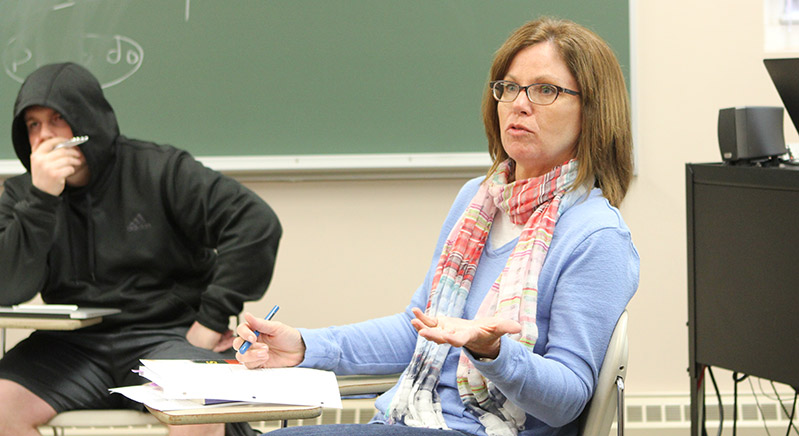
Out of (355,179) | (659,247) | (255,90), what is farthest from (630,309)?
(255,90)

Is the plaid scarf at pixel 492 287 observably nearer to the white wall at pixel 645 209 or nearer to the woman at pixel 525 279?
the woman at pixel 525 279

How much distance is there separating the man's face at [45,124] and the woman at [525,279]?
1275mm

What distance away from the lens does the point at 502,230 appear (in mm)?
1597

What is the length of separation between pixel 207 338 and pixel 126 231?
41cm

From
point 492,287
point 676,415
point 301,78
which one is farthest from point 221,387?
point 676,415

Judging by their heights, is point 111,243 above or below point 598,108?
below

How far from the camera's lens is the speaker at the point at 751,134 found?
5.82 feet

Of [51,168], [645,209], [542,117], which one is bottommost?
[645,209]

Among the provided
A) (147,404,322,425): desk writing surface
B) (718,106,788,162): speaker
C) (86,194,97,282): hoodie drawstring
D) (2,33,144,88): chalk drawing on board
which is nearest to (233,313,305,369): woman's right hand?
(147,404,322,425): desk writing surface

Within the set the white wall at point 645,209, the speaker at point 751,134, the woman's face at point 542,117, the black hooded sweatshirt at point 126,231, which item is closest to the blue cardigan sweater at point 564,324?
the woman's face at point 542,117

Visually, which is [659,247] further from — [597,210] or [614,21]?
[597,210]

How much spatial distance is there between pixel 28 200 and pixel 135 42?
2.45 feet

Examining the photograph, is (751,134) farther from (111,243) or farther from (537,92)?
(111,243)

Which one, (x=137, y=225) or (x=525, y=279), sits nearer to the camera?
(x=525, y=279)
